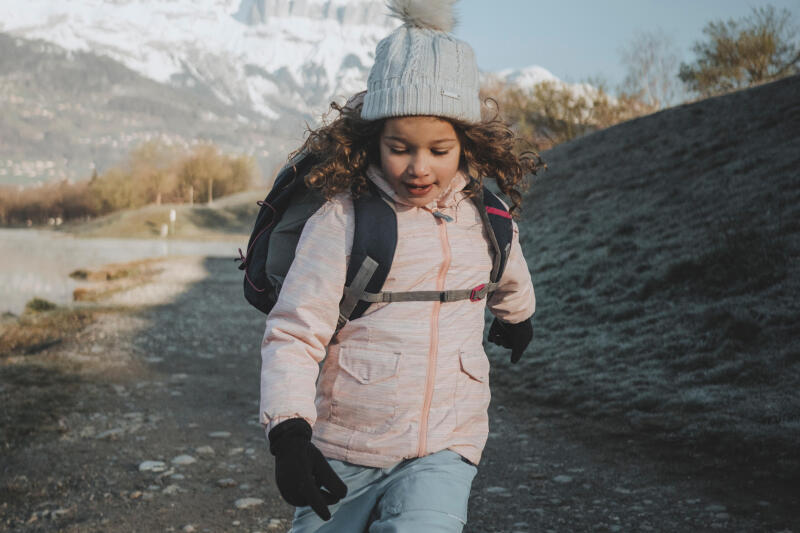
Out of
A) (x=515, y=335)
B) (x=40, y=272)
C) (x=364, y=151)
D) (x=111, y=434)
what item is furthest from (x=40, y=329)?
(x=40, y=272)

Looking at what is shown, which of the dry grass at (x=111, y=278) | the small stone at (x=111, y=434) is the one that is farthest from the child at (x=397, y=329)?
the dry grass at (x=111, y=278)

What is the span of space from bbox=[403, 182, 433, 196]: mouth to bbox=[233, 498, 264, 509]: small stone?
8.31ft

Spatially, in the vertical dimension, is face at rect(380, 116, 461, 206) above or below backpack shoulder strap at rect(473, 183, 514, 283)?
above

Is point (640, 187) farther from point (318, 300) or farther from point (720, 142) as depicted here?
point (318, 300)

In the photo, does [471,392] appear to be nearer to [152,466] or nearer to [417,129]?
[417,129]

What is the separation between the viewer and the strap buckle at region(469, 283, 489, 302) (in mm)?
2039

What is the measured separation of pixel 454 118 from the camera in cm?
199

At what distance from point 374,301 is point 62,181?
92.1 meters

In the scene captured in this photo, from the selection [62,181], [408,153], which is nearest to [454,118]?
[408,153]

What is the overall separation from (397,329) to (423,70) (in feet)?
2.29

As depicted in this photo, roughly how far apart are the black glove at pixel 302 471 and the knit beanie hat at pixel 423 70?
2.80 ft

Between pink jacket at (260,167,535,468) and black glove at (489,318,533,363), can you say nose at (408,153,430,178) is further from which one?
black glove at (489,318,533,363)

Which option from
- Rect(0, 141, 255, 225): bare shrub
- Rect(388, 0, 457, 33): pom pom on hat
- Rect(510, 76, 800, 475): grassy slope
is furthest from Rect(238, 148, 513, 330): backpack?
Rect(0, 141, 255, 225): bare shrub

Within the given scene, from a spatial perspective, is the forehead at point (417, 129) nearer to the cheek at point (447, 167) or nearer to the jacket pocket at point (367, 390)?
the cheek at point (447, 167)
